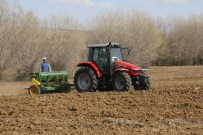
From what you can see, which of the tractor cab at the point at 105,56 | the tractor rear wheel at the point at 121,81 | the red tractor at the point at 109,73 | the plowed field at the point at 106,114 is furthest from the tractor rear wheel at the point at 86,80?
the plowed field at the point at 106,114

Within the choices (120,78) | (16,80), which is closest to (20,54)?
(16,80)

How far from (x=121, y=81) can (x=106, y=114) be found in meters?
4.80

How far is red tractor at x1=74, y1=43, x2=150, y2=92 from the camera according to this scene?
14.0 metres

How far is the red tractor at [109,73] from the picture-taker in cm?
1402

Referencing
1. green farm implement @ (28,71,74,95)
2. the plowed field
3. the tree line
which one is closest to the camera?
the plowed field

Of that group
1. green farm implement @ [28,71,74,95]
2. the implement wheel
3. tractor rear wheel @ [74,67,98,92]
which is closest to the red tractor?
tractor rear wheel @ [74,67,98,92]

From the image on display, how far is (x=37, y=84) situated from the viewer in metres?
14.8

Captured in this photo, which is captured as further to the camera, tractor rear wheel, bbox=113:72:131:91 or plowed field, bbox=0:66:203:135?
tractor rear wheel, bbox=113:72:131:91

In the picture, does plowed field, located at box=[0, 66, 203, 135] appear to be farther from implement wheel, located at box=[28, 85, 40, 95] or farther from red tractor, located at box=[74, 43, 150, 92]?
implement wheel, located at box=[28, 85, 40, 95]

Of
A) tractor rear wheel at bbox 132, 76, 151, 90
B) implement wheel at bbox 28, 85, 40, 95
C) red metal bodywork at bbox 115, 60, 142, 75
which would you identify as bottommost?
implement wheel at bbox 28, 85, 40, 95

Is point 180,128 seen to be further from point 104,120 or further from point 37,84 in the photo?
point 37,84

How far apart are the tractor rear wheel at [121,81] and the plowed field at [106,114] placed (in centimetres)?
122

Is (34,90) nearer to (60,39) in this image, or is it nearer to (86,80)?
(86,80)

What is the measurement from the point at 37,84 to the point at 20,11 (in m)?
11.3
